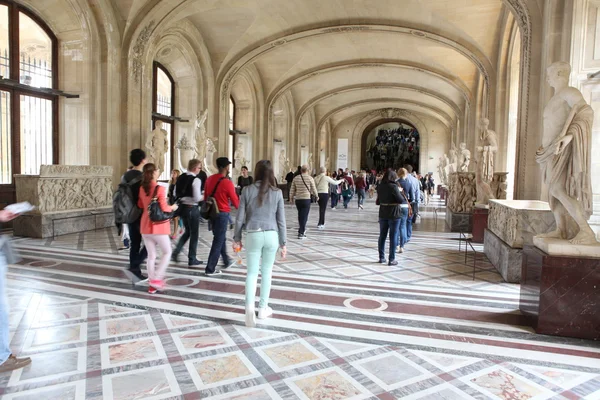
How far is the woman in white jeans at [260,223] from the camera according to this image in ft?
11.3

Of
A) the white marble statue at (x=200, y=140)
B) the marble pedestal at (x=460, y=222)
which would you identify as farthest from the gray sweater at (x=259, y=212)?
the white marble statue at (x=200, y=140)

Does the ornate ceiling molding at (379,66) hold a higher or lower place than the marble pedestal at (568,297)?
higher

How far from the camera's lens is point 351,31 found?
14.0 meters

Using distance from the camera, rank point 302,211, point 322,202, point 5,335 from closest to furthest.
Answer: point 5,335
point 302,211
point 322,202

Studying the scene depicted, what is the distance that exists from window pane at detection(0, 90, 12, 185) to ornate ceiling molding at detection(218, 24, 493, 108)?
7455 mm

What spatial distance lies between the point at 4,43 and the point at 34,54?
0.79 metres

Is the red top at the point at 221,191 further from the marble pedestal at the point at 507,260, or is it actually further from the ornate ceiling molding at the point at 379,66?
the ornate ceiling molding at the point at 379,66

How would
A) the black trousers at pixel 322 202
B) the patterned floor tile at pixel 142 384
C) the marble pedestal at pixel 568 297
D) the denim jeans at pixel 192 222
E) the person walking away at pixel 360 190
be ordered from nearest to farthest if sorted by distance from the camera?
the patterned floor tile at pixel 142 384, the marble pedestal at pixel 568 297, the denim jeans at pixel 192 222, the black trousers at pixel 322 202, the person walking away at pixel 360 190

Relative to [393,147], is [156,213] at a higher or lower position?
lower

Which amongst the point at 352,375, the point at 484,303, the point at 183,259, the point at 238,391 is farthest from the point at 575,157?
the point at 183,259

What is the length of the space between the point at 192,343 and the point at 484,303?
3.00 metres

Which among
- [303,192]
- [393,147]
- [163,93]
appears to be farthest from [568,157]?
[393,147]

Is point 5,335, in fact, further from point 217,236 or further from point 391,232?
point 391,232

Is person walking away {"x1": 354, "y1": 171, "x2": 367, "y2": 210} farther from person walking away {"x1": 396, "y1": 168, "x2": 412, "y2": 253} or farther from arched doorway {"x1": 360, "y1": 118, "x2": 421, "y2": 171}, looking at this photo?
arched doorway {"x1": 360, "y1": 118, "x2": 421, "y2": 171}
